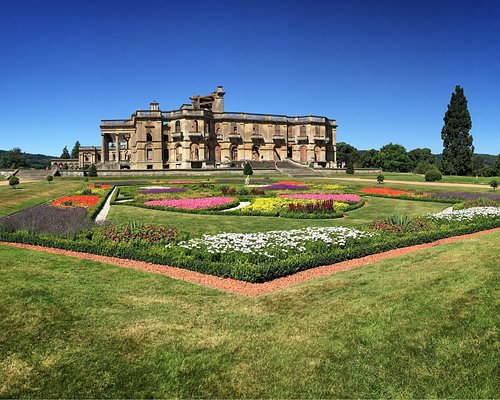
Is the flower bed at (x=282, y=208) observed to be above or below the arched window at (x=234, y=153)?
below

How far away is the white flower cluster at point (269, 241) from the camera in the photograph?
10391mm

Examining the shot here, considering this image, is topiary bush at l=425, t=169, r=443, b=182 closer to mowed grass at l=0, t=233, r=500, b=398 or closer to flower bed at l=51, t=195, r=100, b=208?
flower bed at l=51, t=195, r=100, b=208

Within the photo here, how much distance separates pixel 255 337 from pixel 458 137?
64213 millimetres

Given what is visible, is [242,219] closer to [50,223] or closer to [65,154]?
[50,223]

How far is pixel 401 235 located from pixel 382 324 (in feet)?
24.2

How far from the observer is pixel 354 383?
4.61 metres

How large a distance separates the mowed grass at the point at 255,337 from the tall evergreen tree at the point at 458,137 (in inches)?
2294

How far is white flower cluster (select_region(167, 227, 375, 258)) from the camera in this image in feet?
34.1

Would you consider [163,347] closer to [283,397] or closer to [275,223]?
[283,397]

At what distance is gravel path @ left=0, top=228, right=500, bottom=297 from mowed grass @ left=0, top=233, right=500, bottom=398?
50 cm

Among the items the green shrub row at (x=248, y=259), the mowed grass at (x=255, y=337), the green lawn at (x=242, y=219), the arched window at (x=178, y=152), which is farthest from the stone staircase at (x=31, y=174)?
the mowed grass at (x=255, y=337)

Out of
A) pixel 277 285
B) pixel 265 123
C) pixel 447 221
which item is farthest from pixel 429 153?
pixel 277 285

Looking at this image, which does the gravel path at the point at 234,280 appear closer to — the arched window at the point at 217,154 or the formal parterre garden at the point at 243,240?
the formal parterre garden at the point at 243,240

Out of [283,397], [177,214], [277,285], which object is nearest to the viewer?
[283,397]
